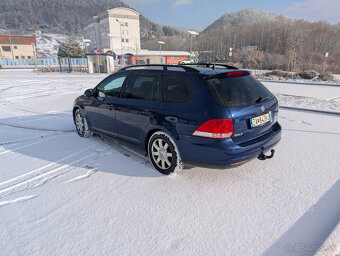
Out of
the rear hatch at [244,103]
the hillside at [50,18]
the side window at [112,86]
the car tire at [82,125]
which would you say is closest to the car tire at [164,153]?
the rear hatch at [244,103]

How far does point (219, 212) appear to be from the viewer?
2658mm

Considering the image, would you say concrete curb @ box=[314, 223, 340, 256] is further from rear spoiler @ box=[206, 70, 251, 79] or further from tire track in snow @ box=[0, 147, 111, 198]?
tire track in snow @ box=[0, 147, 111, 198]

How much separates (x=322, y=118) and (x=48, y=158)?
7.30 meters

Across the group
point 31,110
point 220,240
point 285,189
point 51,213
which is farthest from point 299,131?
point 31,110

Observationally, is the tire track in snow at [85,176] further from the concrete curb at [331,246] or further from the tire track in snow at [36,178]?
the concrete curb at [331,246]

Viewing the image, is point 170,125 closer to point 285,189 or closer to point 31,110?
point 285,189

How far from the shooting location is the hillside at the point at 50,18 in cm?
16325

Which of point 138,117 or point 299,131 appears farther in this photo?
point 299,131

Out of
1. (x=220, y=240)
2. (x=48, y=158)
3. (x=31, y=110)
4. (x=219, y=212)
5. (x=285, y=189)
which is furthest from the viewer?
(x=31, y=110)

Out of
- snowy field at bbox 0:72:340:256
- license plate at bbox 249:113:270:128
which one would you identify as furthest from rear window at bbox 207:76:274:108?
snowy field at bbox 0:72:340:256

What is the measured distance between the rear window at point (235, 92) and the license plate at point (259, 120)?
217mm

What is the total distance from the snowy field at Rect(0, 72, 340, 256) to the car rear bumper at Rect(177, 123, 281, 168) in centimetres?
42

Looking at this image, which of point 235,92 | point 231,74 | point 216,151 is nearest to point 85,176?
point 216,151

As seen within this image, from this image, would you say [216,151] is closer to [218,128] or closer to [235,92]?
[218,128]
